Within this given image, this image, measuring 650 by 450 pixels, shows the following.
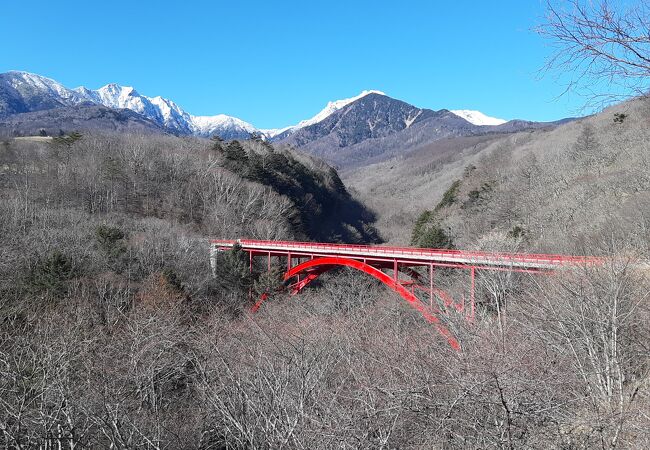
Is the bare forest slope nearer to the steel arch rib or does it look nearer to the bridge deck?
the bridge deck

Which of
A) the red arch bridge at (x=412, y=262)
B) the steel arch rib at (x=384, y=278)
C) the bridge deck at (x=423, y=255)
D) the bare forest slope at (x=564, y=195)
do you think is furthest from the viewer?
the bare forest slope at (x=564, y=195)

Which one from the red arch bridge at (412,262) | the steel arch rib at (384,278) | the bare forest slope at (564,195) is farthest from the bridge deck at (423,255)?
the bare forest slope at (564,195)

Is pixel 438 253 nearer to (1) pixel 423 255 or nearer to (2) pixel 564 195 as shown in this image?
(1) pixel 423 255


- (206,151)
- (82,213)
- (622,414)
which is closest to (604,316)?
(622,414)

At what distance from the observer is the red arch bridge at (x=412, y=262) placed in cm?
1662

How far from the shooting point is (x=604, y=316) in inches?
372

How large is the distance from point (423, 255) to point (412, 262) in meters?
1.07

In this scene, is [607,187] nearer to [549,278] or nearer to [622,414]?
[549,278]

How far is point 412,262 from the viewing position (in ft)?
74.5

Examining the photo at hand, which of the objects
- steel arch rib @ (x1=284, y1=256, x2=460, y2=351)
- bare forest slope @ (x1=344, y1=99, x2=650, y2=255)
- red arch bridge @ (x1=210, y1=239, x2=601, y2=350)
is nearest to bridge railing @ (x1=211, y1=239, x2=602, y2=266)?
red arch bridge @ (x1=210, y1=239, x2=601, y2=350)

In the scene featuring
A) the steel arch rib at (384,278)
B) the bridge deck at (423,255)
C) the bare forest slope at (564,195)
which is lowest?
the steel arch rib at (384,278)

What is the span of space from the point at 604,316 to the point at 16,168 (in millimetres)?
52348

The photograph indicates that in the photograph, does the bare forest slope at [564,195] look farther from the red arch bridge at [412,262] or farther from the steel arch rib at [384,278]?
the steel arch rib at [384,278]

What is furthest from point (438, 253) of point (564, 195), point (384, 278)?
point (564, 195)
